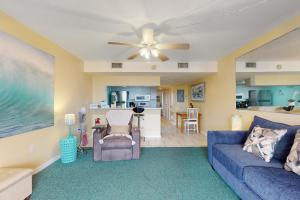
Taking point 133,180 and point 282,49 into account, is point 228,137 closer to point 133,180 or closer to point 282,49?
point 282,49

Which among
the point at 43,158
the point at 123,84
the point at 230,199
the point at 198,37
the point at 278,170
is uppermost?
the point at 198,37

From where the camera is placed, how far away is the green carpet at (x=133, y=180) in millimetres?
2033

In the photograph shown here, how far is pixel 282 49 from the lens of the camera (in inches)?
98.1

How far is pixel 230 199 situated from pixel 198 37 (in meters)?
2.58

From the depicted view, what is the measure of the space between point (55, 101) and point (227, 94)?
3926 millimetres

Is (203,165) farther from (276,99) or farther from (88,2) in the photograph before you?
(88,2)

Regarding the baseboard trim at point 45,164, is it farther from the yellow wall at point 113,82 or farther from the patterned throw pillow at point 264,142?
the patterned throw pillow at point 264,142

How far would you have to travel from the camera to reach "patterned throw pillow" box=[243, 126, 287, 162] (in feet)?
6.43

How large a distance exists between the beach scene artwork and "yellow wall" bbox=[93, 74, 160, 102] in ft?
7.61

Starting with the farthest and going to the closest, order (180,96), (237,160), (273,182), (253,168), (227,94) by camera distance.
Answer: (180,96), (227,94), (237,160), (253,168), (273,182)

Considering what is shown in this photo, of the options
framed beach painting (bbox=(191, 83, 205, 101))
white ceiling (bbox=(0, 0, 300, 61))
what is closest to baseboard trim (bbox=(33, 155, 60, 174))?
white ceiling (bbox=(0, 0, 300, 61))

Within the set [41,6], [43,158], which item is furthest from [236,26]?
[43,158]

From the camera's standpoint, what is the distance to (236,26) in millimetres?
2557

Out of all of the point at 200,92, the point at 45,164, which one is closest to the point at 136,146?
the point at 45,164
